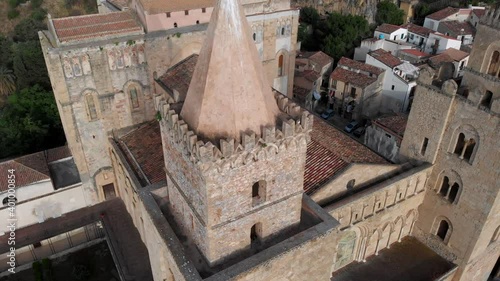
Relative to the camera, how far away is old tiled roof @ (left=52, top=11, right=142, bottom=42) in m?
18.2

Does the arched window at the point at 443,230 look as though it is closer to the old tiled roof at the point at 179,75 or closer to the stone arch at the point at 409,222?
the stone arch at the point at 409,222

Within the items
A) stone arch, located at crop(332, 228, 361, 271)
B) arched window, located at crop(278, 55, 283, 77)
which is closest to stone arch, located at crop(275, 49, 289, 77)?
arched window, located at crop(278, 55, 283, 77)

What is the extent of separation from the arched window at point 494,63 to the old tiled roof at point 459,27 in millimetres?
36787

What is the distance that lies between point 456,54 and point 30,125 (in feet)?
133

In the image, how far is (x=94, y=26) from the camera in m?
18.9

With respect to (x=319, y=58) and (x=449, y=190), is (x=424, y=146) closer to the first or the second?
(x=449, y=190)

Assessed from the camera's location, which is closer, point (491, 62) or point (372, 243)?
point (491, 62)

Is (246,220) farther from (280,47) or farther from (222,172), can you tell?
(280,47)

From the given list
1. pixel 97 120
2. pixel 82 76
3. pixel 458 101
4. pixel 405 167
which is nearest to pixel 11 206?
pixel 97 120

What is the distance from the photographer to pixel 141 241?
20.6 meters

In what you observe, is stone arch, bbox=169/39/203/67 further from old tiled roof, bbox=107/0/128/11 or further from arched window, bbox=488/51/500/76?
arched window, bbox=488/51/500/76

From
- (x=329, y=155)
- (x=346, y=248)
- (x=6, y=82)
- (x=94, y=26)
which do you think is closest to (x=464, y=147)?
(x=329, y=155)

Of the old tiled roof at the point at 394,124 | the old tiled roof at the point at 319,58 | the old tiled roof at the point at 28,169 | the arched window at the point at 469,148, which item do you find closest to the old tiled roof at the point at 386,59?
the old tiled roof at the point at 319,58

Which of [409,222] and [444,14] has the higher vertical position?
[444,14]
